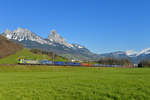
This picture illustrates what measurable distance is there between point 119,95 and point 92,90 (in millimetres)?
3825

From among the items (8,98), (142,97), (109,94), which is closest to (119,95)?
(109,94)

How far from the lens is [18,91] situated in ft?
76.7

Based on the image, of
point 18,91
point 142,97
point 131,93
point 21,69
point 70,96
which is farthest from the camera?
point 21,69

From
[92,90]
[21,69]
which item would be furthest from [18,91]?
[21,69]

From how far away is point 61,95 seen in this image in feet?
67.9

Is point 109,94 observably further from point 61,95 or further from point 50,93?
point 50,93

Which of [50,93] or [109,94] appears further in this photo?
[50,93]

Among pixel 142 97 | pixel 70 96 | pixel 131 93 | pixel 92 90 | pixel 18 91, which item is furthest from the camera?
pixel 18 91

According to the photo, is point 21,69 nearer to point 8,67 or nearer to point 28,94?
point 8,67

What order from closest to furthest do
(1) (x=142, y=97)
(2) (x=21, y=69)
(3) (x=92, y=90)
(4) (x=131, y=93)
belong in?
(1) (x=142, y=97) → (4) (x=131, y=93) → (3) (x=92, y=90) → (2) (x=21, y=69)

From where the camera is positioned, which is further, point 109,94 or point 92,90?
point 92,90

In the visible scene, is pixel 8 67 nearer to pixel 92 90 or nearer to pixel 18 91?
pixel 18 91

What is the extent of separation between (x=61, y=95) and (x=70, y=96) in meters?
1.16

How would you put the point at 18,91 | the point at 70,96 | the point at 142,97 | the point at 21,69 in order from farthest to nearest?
the point at 21,69 → the point at 18,91 → the point at 70,96 → the point at 142,97
